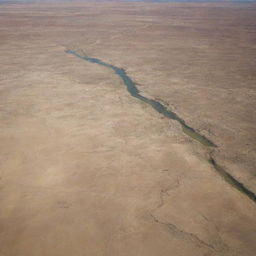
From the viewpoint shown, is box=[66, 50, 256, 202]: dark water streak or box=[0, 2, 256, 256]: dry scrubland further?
box=[66, 50, 256, 202]: dark water streak

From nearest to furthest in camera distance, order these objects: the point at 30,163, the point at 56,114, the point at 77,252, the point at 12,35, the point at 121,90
Result: the point at 77,252, the point at 30,163, the point at 56,114, the point at 121,90, the point at 12,35

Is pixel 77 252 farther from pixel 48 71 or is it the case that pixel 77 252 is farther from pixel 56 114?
pixel 48 71

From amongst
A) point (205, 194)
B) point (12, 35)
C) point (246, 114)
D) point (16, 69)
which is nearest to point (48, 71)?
point (16, 69)

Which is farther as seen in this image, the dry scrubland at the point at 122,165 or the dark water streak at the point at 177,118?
the dark water streak at the point at 177,118

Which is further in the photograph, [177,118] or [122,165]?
[177,118]

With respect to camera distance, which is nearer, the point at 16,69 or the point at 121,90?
the point at 121,90

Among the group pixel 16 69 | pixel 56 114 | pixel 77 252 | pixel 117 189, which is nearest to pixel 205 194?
pixel 117 189

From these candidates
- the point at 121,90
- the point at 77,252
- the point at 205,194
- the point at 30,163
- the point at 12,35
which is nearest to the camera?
the point at 77,252
